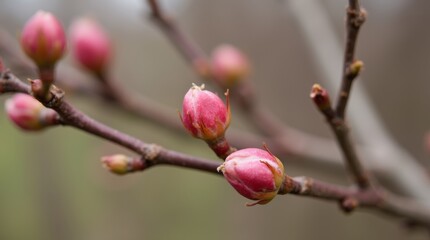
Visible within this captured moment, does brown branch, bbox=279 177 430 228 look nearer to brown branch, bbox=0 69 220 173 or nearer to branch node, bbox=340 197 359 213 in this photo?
branch node, bbox=340 197 359 213

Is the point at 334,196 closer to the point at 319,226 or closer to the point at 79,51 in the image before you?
the point at 79,51

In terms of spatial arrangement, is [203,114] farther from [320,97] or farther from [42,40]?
[42,40]

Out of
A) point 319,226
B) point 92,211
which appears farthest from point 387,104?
point 92,211

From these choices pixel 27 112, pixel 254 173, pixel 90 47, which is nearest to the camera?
pixel 254 173

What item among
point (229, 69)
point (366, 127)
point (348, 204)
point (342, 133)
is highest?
point (229, 69)

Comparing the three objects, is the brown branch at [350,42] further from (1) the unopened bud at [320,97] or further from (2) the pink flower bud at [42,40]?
(2) the pink flower bud at [42,40]

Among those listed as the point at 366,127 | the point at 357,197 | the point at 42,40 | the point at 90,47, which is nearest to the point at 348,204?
the point at 357,197

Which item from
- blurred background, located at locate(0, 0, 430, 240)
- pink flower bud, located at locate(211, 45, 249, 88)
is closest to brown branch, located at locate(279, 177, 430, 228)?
pink flower bud, located at locate(211, 45, 249, 88)
